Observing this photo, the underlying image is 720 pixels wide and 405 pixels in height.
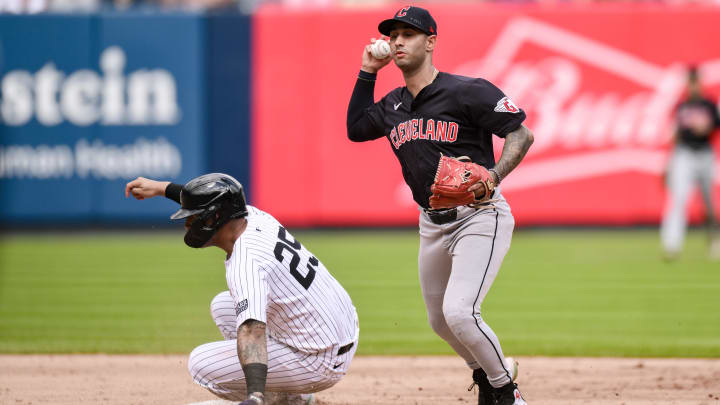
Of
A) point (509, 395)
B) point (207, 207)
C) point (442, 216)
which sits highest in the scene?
point (207, 207)

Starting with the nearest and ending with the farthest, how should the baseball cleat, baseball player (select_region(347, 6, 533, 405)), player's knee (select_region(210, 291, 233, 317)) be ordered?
baseball player (select_region(347, 6, 533, 405))
the baseball cleat
player's knee (select_region(210, 291, 233, 317))

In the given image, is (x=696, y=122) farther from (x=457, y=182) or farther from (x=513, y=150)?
(x=457, y=182)

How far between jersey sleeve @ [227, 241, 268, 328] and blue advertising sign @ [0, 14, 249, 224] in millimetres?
11264

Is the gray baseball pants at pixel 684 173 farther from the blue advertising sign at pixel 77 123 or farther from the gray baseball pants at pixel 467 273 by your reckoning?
the gray baseball pants at pixel 467 273

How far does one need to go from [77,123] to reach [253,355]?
478 inches

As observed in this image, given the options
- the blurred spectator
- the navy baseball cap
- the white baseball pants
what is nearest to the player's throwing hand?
the navy baseball cap

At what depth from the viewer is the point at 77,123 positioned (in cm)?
1508

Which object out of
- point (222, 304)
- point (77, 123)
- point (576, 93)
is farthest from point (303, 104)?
point (222, 304)

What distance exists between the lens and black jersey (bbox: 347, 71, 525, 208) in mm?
4543

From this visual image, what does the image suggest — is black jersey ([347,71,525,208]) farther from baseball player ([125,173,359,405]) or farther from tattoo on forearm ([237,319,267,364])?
tattoo on forearm ([237,319,267,364])

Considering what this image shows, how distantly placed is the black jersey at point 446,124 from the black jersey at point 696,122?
7.18 metres

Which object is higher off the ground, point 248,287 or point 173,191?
point 173,191

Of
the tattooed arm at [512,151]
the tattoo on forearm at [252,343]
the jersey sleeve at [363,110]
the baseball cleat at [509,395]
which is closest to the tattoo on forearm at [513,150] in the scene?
the tattooed arm at [512,151]

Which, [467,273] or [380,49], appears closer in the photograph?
[467,273]
